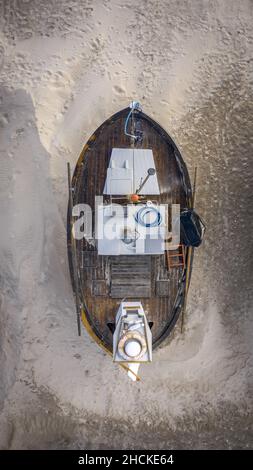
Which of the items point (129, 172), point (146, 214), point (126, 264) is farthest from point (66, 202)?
point (146, 214)

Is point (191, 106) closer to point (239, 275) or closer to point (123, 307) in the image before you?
point (239, 275)

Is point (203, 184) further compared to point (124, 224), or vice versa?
point (203, 184)

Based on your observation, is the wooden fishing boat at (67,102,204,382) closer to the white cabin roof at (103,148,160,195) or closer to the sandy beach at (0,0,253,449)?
the white cabin roof at (103,148,160,195)

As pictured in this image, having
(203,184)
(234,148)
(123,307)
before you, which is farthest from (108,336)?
(234,148)

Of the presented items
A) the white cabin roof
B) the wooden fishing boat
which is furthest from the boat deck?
the white cabin roof

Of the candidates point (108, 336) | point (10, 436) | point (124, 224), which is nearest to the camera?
point (124, 224)

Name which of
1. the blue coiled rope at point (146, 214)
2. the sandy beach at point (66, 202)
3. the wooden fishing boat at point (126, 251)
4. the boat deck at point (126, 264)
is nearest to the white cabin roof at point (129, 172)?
the wooden fishing boat at point (126, 251)

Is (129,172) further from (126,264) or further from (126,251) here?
(126,264)
